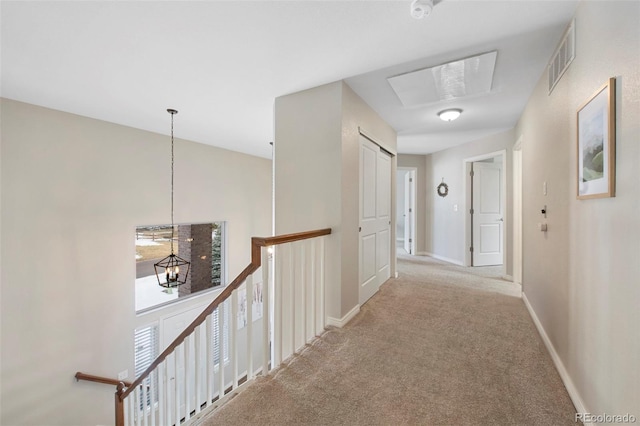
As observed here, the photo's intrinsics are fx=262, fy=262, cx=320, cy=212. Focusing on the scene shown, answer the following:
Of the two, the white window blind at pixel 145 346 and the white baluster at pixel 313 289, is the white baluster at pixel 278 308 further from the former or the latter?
the white window blind at pixel 145 346

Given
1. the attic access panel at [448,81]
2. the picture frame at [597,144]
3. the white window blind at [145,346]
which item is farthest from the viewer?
the white window blind at [145,346]

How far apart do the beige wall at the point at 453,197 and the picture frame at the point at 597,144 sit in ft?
9.22

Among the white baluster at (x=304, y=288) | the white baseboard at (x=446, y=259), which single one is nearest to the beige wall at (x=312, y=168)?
the white baluster at (x=304, y=288)

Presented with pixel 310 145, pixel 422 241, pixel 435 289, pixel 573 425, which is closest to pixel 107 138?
pixel 310 145

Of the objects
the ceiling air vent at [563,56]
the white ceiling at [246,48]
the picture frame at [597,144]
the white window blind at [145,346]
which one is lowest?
the white window blind at [145,346]

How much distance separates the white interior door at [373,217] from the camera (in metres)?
2.97

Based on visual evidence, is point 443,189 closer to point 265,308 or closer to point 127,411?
point 265,308

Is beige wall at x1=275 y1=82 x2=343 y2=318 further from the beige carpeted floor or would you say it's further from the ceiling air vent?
the ceiling air vent

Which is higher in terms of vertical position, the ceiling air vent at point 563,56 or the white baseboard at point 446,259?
the ceiling air vent at point 563,56

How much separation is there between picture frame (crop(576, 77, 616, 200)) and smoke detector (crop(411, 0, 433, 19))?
948 millimetres

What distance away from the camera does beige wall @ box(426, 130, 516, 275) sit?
3986 mm

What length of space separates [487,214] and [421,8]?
4318 mm

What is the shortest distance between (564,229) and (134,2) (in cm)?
305

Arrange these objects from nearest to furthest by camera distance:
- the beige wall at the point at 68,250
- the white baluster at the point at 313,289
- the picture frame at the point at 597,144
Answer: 1. the picture frame at the point at 597,144
2. the white baluster at the point at 313,289
3. the beige wall at the point at 68,250
